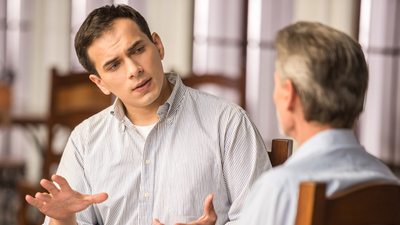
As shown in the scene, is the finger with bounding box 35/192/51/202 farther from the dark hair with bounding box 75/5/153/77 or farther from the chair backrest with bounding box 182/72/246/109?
the chair backrest with bounding box 182/72/246/109

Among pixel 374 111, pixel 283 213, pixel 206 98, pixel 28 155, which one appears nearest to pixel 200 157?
pixel 206 98

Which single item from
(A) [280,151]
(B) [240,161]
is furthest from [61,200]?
(A) [280,151]

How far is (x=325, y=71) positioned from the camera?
71 centimetres

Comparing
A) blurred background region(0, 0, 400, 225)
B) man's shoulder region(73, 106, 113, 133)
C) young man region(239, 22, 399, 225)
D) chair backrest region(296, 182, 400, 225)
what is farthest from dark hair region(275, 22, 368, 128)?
blurred background region(0, 0, 400, 225)

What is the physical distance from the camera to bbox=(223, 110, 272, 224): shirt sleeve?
50.4 inches

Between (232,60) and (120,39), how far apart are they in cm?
261

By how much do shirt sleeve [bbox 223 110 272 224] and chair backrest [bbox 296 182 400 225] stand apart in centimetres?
62

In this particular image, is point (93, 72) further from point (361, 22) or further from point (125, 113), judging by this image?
point (361, 22)

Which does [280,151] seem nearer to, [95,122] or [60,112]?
[95,122]

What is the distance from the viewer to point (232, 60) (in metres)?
3.85

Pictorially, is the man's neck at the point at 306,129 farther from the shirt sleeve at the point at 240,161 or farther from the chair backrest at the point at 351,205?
the shirt sleeve at the point at 240,161

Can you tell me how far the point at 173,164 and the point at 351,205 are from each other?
0.77m

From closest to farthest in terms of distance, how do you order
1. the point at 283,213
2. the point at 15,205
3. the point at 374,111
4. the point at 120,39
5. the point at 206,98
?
the point at 283,213
the point at 120,39
the point at 206,98
the point at 15,205
the point at 374,111

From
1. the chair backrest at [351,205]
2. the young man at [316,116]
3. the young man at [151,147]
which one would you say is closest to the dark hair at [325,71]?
the young man at [316,116]
